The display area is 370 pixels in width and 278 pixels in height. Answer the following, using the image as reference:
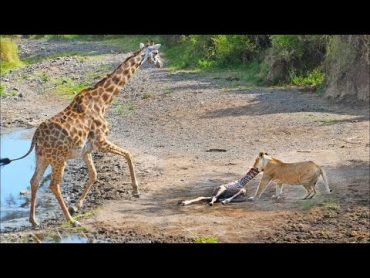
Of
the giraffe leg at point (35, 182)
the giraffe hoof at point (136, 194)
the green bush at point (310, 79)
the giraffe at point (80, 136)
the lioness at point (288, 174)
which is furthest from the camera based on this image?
the green bush at point (310, 79)

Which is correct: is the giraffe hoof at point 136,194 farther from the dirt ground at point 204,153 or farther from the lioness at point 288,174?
the lioness at point 288,174

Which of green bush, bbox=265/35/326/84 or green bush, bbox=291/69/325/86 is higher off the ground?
green bush, bbox=265/35/326/84

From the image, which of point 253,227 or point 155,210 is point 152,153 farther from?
point 253,227


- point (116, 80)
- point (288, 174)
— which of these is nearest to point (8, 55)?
point (116, 80)

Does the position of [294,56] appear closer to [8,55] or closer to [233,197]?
[8,55]

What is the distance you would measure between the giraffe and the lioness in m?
1.13

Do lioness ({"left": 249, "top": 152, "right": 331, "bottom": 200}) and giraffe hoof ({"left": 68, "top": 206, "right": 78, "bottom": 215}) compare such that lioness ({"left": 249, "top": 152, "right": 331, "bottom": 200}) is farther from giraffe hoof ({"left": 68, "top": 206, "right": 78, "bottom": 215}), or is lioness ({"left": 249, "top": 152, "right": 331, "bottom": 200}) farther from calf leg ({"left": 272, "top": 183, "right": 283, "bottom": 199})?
→ giraffe hoof ({"left": 68, "top": 206, "right": 78, "bottom": 215})

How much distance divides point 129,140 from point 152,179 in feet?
6.75

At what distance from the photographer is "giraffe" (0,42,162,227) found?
7.30 meters

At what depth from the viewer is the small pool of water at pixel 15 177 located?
808 cm

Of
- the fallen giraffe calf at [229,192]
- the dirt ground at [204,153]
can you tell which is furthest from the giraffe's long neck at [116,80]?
the fallen giraffe calf at [229,192]

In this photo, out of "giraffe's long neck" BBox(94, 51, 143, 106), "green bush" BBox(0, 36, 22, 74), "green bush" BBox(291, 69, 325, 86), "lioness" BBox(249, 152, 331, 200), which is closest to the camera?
"lioness" BBox(249, 152, 331, 200)

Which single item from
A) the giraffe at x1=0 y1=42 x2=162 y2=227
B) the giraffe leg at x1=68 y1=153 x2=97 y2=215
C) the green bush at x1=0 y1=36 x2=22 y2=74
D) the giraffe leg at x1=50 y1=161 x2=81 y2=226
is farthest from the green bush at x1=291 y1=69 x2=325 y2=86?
the giraffe leg at x1=50 y1=161 x2=81 y2=226

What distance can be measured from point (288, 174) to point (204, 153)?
2195 mm
